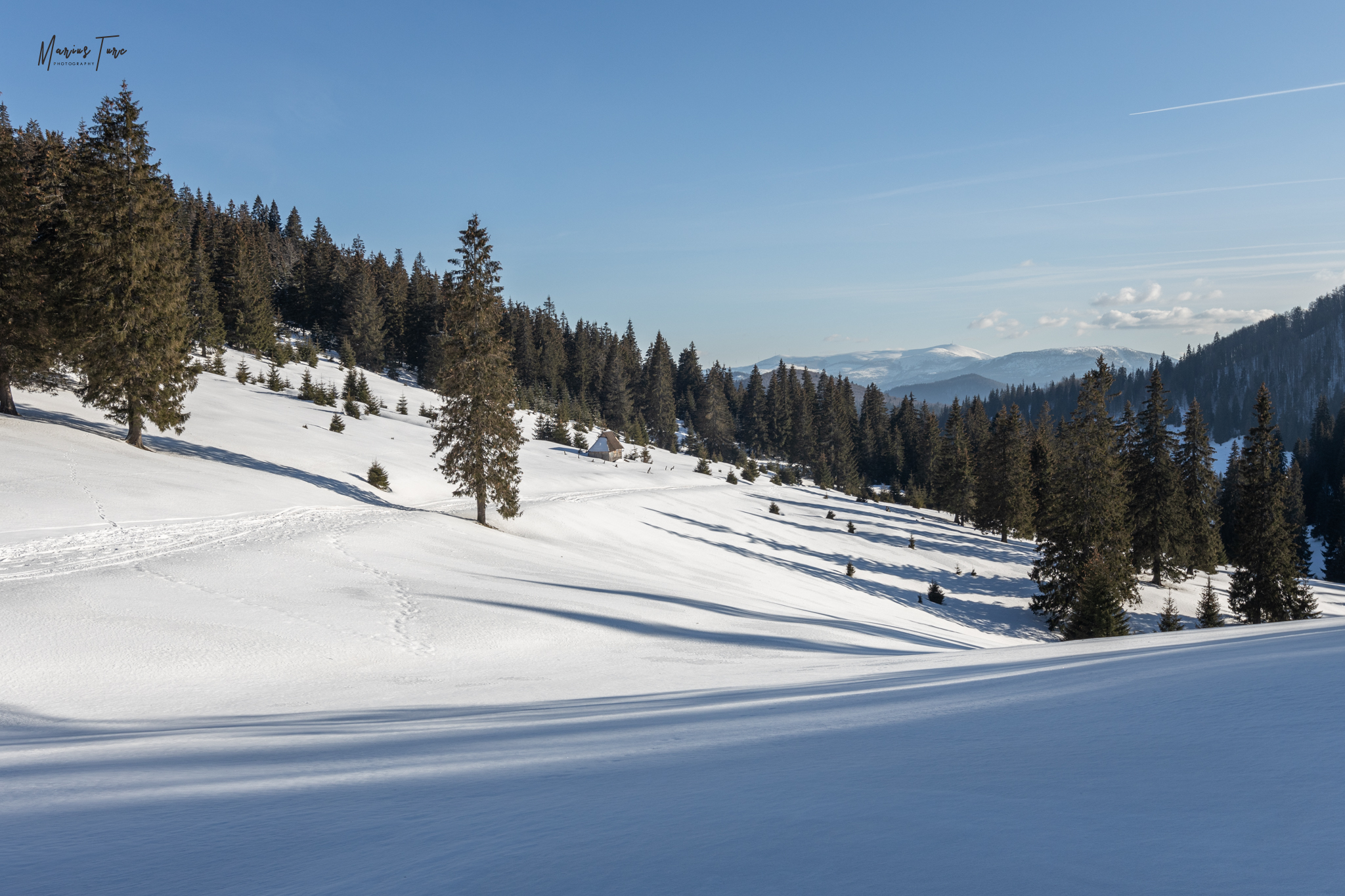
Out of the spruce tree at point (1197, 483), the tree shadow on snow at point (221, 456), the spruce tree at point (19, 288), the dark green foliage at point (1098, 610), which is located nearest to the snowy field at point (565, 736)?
the spruce tree at point (19, 288)

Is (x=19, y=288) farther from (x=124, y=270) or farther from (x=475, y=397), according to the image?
(x=475, y=397)

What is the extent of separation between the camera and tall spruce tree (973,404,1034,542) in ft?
162

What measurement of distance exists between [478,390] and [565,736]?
23.4 m

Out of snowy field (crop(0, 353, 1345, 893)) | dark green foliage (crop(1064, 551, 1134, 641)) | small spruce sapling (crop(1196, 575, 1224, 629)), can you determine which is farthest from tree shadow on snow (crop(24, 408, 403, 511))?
small spruce sapling (crop(1196, 575, 1224, 629))

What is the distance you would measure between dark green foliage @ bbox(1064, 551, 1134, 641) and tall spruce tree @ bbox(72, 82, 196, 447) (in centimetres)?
3384

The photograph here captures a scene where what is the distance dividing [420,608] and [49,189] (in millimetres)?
28375

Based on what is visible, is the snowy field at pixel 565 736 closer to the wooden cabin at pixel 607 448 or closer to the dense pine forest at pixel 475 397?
the dense pine forest at pixel 475 397

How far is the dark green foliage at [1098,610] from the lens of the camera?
22750 mm

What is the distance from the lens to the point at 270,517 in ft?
73.3

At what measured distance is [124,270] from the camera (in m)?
25.3

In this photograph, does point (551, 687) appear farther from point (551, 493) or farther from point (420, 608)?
point (551, 493)

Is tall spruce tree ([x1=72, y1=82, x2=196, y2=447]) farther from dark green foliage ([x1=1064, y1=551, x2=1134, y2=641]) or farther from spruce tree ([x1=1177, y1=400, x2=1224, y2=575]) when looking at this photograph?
spruce tree ([x1=1177, y1=400, x2=1224, y2=575])

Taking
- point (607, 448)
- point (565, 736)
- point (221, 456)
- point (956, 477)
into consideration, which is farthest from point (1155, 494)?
point (221, 456)

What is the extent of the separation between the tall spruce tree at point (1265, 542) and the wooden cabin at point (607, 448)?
4150cm
